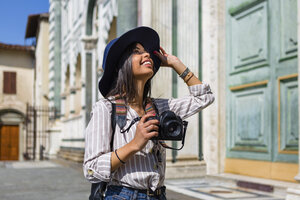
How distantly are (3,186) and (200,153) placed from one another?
3.72 m

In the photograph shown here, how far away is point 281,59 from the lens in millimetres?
5406

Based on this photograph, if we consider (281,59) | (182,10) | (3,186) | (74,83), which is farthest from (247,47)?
(74,83)

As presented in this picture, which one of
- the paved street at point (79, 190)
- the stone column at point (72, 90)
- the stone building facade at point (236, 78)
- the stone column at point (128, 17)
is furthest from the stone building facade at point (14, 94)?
the stone building facade at point (236, 78)

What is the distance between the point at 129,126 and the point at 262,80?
14.5 ft

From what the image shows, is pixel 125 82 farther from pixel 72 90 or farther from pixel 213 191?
pixel 72 90

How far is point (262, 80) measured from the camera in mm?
5758

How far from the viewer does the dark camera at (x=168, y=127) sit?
5.32 ft

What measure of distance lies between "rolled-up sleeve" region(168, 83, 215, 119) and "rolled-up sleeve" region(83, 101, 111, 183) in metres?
0.47

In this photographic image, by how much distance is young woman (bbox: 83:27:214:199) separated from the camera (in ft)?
5.38

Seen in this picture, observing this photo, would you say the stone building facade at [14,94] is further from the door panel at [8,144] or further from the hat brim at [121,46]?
the hat brim at [121,46]

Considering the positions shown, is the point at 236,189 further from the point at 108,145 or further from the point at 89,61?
the point at 89,61

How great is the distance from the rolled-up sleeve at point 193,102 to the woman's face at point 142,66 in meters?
0.29

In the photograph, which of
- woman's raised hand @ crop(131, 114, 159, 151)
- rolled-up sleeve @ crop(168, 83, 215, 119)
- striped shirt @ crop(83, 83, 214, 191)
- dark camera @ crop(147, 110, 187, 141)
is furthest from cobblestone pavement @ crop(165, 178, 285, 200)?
woman's raised hand @ crop(131, 114, 159, 151)

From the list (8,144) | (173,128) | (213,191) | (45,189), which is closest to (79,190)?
(45,189)
